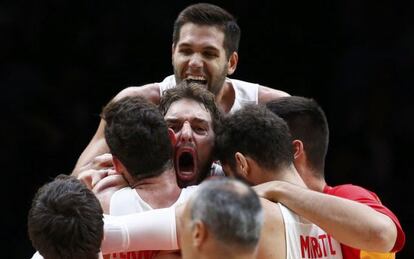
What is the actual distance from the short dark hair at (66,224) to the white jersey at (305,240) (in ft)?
2.72

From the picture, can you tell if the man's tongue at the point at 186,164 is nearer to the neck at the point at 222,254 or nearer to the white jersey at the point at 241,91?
the white jersey at the point at 241,91

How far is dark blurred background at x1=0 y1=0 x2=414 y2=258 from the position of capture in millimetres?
8000

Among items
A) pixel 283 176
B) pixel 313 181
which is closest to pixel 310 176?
pixel 313 181

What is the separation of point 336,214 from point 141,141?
2.75ft

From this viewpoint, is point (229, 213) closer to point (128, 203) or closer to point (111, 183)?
point (128, 203)

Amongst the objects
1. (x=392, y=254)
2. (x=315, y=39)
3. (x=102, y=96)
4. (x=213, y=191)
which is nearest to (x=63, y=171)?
(x=102, y=96)

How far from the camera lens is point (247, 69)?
27.5 feet

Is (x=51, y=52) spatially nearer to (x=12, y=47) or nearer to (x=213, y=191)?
(x=12, y=47)

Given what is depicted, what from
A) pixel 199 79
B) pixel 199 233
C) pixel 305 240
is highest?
pixel 199 233

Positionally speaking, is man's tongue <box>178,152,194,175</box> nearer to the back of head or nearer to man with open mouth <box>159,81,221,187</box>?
man with open mouth <box>159,81,221,187</box>

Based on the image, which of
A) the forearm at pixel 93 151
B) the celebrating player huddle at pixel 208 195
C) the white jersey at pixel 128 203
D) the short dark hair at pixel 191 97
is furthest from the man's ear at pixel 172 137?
the forearm at pixel 93 151

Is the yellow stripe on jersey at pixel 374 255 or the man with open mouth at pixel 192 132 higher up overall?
the man with open mouth at pixel 192 132

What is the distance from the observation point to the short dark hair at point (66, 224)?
358 cm

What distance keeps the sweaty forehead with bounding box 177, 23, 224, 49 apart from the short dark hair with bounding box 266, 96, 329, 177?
1028 mm
